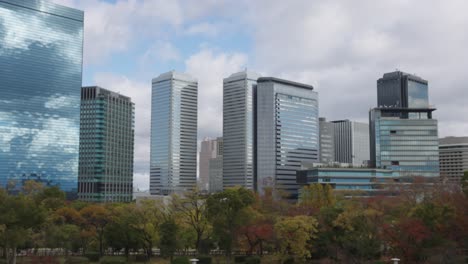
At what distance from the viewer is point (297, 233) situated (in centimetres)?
5341

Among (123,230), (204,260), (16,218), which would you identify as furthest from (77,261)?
(204,260)

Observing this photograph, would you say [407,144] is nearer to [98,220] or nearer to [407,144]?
[407,144]

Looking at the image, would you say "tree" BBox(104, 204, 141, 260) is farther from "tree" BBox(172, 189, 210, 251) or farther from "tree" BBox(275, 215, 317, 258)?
"tree" BBox(275, 215, 317, 258)

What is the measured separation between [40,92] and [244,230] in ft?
447

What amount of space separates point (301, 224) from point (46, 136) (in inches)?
5549

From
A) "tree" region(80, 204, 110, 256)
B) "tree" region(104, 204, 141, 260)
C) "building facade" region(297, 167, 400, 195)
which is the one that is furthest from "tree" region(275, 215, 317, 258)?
"building facade" region(297, 167, 400, 195)

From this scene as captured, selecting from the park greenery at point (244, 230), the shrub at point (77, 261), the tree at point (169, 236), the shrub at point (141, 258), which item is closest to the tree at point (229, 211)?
the park greenery at point (244, 230)

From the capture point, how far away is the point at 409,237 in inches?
1853

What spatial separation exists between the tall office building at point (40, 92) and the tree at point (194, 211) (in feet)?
369

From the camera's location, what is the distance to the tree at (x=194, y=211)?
63969 mm

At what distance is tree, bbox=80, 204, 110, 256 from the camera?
65.2 meters

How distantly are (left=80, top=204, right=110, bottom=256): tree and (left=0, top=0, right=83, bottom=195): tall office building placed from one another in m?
101

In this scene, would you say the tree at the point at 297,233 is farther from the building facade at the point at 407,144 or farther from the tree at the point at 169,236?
the building facade at the point at 407,144

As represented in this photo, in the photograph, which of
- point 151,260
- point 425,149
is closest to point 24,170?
point 151,260
